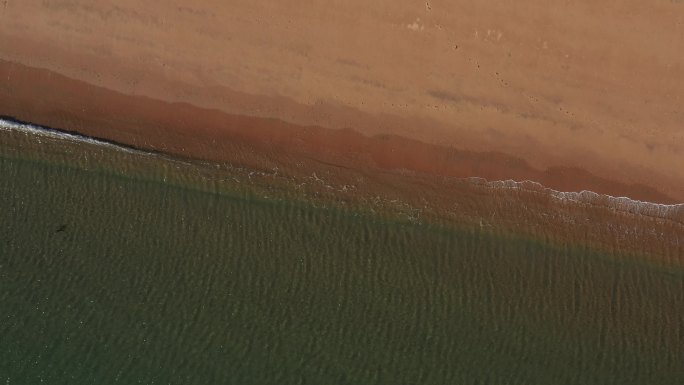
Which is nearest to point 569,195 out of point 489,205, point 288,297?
point 489,205

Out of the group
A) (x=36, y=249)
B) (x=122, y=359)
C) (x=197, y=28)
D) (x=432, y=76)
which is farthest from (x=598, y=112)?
(x=36, y=249)

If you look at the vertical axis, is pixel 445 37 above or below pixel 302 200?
above

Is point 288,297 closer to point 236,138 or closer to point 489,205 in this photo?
point 236,138

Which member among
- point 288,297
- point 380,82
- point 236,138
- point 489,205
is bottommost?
point 288,297

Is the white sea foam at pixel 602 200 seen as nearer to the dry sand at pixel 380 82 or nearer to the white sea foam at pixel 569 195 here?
the white sea foam at pixel 569 195

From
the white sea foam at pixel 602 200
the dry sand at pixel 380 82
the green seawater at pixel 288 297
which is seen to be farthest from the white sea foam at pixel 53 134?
the white sea foam at pixel 602 200

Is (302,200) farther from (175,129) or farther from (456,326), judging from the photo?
(456,326)

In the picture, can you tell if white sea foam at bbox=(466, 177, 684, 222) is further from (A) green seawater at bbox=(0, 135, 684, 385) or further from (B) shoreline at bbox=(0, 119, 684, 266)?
(A) green seawater at bbox=(0, 135, 684, 385)
